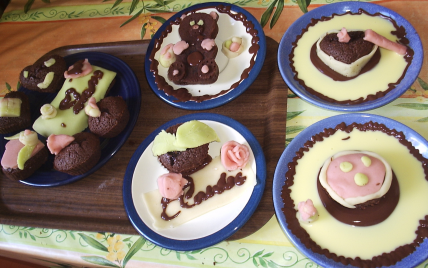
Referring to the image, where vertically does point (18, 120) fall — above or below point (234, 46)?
below

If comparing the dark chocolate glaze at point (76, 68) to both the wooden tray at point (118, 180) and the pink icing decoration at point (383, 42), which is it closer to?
the wooden tray at point (118, 180)

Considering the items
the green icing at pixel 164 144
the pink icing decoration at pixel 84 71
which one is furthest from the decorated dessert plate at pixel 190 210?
the pink icing decoration at pixel 84 71

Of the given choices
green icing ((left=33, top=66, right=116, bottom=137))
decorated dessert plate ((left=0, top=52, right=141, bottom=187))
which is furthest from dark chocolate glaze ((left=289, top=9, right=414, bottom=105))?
green icing ((left=33, top=66, right=116, bottom=137))

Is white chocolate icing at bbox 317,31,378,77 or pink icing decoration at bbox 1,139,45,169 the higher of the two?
white chocolate icing at bbox 317,31,378,77

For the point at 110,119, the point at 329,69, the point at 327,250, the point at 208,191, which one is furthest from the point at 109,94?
the point at 327,250

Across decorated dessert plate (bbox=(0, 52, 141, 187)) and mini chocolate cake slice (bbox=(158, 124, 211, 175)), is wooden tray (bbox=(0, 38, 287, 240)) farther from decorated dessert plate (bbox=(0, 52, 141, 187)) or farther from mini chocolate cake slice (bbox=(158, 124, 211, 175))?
mini chocolate cake slice (bbox=(158, 124, 211, 175))

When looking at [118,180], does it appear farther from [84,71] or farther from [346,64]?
[346,64]
